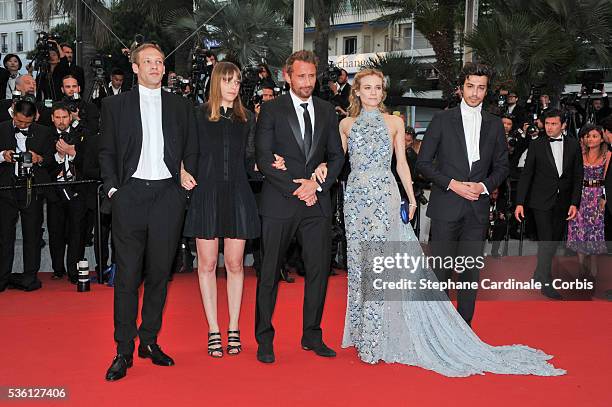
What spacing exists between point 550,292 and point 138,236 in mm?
4124

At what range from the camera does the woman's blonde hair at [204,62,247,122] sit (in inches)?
186

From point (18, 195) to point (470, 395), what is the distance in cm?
454

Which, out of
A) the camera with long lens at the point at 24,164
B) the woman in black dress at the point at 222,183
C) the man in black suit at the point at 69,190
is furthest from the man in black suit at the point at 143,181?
the man in black suit at the point at 69,190

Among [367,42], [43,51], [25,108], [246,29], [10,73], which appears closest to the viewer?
[25,108]

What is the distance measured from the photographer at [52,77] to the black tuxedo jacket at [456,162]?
5.98 metres

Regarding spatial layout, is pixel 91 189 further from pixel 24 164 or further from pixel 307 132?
pixel 307 132

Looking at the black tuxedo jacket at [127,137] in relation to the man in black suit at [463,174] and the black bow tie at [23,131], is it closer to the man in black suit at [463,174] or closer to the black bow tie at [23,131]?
the man in black suit at [463,174]

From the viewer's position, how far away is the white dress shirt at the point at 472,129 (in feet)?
17.0

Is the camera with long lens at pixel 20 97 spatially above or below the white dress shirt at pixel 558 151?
above

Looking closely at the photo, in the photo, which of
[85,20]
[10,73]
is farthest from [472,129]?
[85,20]

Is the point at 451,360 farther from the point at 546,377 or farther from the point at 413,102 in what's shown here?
the point at 413,102

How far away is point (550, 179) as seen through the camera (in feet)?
23.8

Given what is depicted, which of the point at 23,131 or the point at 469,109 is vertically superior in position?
the point at 469,109

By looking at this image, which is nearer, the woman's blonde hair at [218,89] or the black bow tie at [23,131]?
the woman's blonde hair at [218,89]
